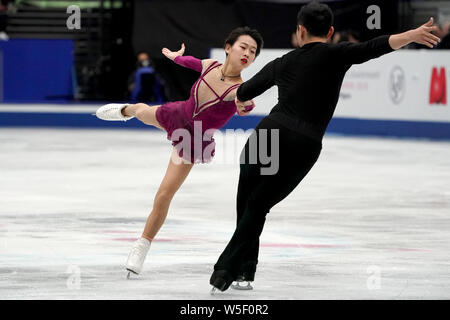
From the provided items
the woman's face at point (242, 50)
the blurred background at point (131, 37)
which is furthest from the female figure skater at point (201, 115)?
the blurred background at point (131, 37)

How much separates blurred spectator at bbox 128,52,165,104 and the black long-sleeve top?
53.3ft

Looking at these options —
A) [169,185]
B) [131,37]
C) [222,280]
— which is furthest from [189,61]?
[131,37]

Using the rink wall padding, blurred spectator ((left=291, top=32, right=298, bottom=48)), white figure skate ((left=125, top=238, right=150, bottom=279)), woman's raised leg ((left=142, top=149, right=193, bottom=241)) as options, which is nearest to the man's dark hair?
woman's raised leg ((left=142, top=149, right=193, bottom=241))

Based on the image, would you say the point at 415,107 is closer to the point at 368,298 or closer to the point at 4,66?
the point at 4,66

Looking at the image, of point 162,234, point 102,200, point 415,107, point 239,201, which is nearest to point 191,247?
point 162,234

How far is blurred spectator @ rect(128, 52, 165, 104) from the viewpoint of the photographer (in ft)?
70.3

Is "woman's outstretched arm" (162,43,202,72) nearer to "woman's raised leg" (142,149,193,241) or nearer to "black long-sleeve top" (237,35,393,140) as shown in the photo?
"woman's raised leg" (142,149,193,241)

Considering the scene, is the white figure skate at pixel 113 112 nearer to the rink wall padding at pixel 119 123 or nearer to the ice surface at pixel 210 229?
the ice surface at pixel 210 229

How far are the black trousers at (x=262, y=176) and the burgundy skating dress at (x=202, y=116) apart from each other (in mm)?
659

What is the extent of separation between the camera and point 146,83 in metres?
21.5

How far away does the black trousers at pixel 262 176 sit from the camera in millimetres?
5246

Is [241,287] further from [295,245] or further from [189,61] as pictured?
[295,245]

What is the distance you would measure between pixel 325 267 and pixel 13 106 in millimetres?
14607

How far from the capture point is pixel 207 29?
22.8 m
